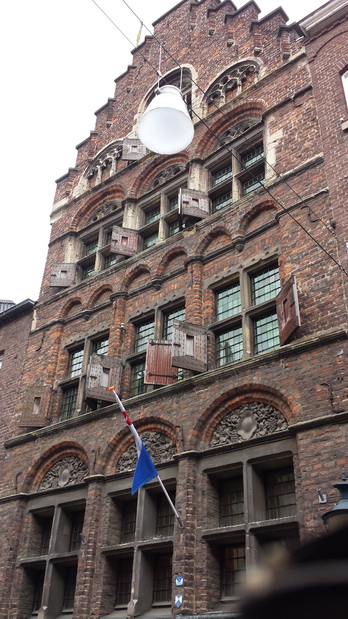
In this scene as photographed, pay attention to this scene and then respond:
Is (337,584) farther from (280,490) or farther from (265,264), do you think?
(265,264)

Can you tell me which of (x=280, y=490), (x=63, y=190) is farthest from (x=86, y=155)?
(x=280, y=490)

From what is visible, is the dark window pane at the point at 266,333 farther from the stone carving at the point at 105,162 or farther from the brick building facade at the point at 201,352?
the stone carving at the point at 105,162

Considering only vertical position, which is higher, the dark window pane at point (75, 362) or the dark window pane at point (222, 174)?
the dark window pane at point (222, 174)

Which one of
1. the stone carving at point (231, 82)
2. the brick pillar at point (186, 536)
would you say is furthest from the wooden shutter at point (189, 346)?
the stone carving at point (231, 82)

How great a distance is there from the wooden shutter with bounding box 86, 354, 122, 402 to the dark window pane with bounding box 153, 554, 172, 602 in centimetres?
358

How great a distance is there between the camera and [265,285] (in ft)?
39.6

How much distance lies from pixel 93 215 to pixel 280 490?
11.7 metres

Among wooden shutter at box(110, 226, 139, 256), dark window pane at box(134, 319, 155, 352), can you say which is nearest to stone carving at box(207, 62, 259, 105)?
wooden shutter at box(110, 226, 139, 256)

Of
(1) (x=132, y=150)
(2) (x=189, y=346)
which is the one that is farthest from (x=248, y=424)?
(1) (x=132, y=150)

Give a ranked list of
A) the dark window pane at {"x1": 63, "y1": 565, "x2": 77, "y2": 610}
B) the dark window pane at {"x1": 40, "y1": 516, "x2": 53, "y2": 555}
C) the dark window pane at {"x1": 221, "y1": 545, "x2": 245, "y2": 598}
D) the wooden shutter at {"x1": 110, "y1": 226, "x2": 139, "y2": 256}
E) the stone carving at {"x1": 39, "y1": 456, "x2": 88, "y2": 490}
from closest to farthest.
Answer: the dark window pane at {"x1": 221, "y1": 545, "x2": 245, "y2": 598}
the dark window pane at {"x1": 63, "y1": 565, "x2": 77, "y2": 610}
the stone carving at {"x1": 39, "y1": 456, "x2": 88, "y2": 490}
the dark window pane at {"x1": 40, "y1": 516, "x2": 53, "y2": 555}
the wooden shutter at {"x1": 110, "y1": 226, "x2": 139, "y2": 256}

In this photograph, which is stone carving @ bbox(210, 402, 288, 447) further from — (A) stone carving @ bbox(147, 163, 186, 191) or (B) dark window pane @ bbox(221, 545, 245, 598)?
(A) stone carving @ bbox(147, 163, 186, 191)

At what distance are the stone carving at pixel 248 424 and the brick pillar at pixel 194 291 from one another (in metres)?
2.57

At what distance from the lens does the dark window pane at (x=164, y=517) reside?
11.1 m

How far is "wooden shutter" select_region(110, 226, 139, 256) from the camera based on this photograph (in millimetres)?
15641
